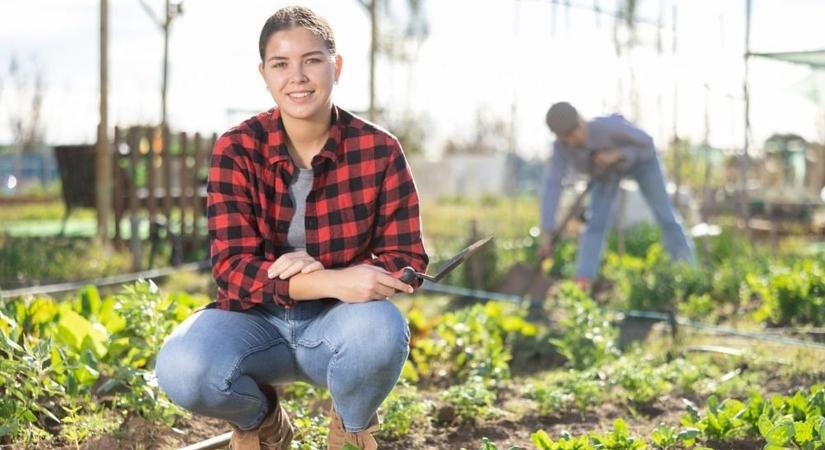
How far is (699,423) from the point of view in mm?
2842

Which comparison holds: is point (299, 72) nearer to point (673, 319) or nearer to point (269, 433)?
point (269, 433)

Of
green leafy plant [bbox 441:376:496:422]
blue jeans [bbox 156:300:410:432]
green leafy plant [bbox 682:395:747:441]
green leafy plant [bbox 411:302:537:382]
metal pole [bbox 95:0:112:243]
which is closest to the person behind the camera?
blue jeans [bbox 156:300:410:432]

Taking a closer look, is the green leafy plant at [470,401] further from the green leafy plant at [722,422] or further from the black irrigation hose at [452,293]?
the black irrigation hose at [452,293]

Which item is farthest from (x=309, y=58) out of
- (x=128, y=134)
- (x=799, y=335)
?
(x=128, y=134)

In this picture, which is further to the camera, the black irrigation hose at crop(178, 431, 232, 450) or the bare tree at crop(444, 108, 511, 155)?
the bare tree at crop(444, 108, 511, 155)

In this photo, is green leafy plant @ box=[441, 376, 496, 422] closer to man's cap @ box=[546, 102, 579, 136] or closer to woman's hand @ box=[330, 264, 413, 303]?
woman's hand @ box=[330, 264, 413, 303]

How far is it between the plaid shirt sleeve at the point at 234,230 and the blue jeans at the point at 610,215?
4119 millimetres

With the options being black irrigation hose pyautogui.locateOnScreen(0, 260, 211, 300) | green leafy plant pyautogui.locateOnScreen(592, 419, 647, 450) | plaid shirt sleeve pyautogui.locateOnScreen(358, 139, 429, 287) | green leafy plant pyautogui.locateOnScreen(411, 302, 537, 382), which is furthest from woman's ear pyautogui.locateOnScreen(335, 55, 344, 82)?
black irrigation hose pyautogui.locateOnScreen(0, 260, 211, 300)

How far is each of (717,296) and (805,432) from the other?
352 centimetres

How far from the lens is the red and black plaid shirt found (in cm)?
248

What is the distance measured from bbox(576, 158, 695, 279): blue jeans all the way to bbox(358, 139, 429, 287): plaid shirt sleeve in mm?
3943

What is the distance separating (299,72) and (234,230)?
41 cm

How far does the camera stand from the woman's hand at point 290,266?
237 centimetres

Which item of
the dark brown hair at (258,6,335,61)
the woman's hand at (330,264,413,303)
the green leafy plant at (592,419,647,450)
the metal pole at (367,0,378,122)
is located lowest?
the green leafy plant at (592,419,647,450)
